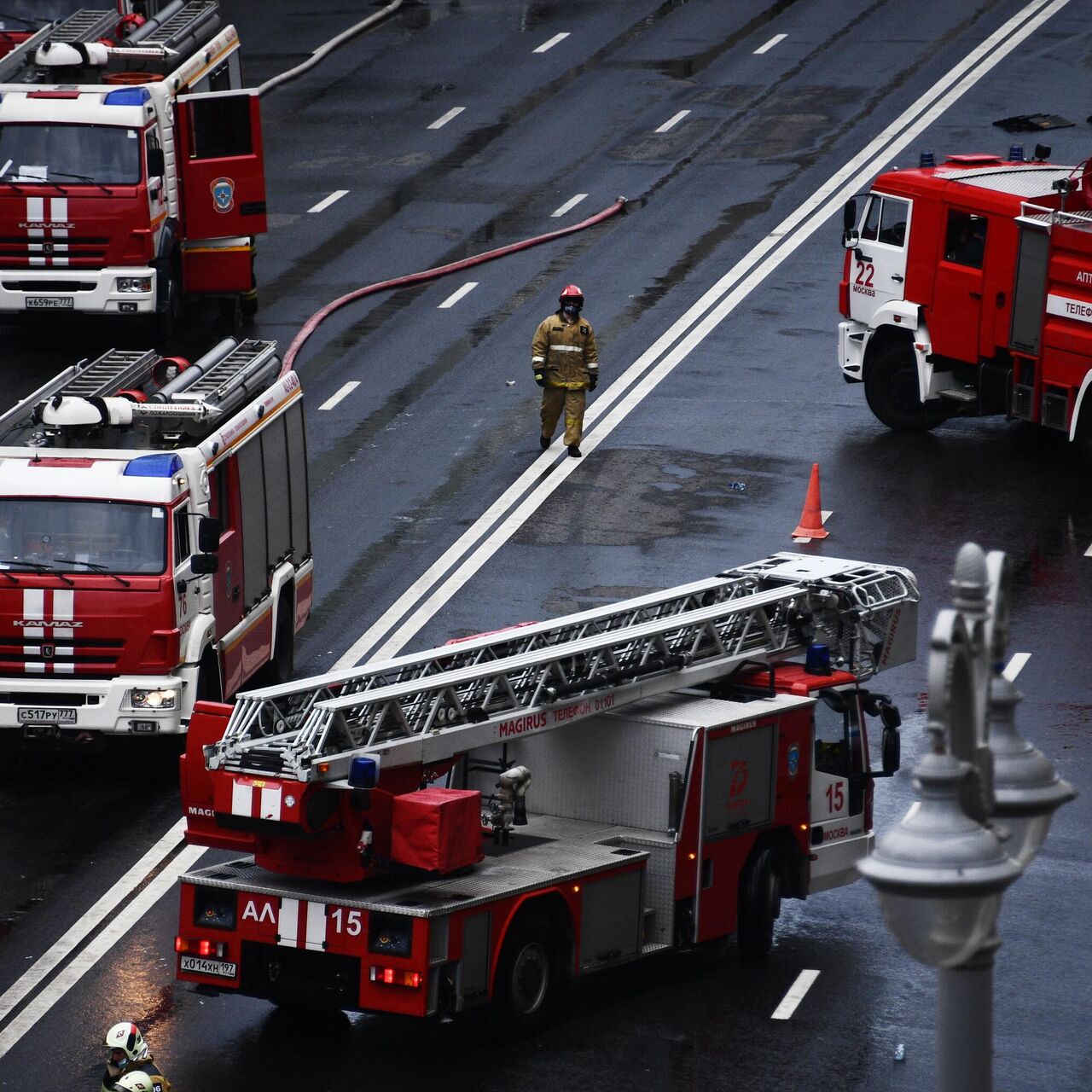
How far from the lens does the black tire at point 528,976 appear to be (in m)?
15.2

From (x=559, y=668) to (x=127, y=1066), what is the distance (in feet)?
14.1

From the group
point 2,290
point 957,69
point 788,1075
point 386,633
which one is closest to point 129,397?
point 386,633

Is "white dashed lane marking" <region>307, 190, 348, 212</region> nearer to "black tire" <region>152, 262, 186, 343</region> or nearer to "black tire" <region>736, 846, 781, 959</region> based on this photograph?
"black tire" <region>152, 262, 186, 343</region>

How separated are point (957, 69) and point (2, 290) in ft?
Result: 58.9

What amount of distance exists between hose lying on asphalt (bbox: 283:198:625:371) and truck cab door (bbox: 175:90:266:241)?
1466mm

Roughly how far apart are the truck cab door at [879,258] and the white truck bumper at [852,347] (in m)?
0.14

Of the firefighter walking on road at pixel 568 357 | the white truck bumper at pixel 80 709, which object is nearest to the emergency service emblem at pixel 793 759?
the white truck bumper at pixel 80 709

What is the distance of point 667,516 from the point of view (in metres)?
27.1

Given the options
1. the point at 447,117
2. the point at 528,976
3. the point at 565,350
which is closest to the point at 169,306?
the point at 565,350

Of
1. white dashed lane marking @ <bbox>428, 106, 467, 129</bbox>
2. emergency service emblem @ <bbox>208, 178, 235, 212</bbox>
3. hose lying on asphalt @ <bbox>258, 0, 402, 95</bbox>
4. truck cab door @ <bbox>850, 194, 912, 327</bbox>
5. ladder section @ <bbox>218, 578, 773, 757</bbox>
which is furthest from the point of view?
hose lying on asphalt @ <bbox>258, 0, 402, 95</bbox>

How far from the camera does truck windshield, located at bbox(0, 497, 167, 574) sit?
65.4 feet

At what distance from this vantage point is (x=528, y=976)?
50.6 ft

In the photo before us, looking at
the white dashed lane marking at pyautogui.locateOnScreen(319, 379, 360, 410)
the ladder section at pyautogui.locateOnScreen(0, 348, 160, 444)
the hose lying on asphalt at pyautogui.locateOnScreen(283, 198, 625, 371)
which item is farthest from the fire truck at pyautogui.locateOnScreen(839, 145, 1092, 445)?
the ladder section at pyautogui.locateOnScreen(0, 348, 160, 444)

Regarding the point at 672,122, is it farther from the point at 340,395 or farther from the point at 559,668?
the point at 559,668
